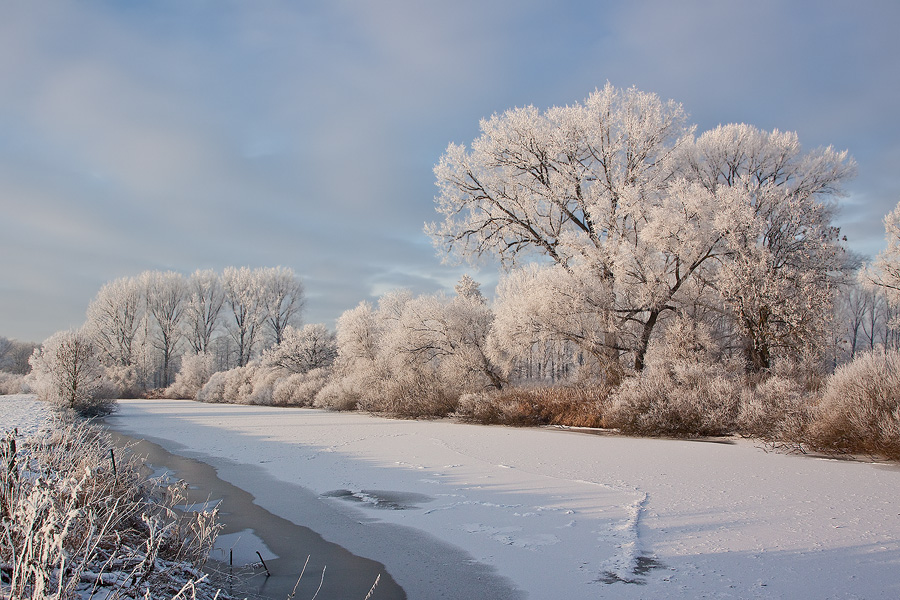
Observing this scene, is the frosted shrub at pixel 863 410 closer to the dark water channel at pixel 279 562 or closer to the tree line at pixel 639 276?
the tree line at pixel 639 276

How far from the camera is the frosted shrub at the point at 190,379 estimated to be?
45281 mm

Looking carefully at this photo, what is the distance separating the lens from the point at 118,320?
5069 centimetres

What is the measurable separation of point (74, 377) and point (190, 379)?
78.1 ft

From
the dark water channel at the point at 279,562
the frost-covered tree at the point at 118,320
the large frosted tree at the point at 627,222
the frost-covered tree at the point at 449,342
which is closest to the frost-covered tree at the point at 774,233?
the large frosted tree at the point at 627,222

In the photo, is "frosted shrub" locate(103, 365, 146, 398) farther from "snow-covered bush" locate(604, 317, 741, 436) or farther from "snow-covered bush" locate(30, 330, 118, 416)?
"snow-covered bush" locate(604, 317, 741, 436)

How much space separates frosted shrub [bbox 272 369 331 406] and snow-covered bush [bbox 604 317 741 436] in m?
21.1

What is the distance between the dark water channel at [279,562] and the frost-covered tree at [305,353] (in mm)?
33657

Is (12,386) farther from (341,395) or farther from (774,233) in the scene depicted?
(774,233)

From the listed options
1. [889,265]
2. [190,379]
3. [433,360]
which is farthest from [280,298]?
[889,265]

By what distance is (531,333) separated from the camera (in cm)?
1756

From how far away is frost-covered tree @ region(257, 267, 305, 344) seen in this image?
51062 millimetres

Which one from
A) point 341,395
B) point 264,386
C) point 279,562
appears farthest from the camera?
point 264,386

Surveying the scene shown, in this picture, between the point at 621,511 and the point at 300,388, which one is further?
the point at 300,388

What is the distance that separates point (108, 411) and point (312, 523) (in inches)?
892
